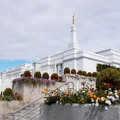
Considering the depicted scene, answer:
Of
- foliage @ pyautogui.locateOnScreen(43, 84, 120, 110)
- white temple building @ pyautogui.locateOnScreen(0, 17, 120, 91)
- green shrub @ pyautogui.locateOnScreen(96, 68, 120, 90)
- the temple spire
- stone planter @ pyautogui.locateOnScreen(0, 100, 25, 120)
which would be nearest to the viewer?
foliage @ pyautogui.locateOnScreen(43, 84, 120, 110)

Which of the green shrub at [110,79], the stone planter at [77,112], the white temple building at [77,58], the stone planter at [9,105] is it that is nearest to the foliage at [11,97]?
the stone planter at [9,105]

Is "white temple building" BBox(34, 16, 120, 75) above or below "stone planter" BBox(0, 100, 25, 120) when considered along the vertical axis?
above

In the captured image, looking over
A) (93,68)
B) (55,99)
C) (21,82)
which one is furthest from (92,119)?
(93,68)

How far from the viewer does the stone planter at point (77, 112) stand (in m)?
4.33

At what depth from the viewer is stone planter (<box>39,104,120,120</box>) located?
14.2 ft

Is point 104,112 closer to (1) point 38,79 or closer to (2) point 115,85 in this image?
(2) point 115,85

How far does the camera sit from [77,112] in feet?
16.0

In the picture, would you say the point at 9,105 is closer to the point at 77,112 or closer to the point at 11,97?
→ the point at 11,97

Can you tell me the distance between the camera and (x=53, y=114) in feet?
18.7

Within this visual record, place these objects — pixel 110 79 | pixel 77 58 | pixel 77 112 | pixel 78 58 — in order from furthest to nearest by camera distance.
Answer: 1. pixel 77 58
2. pixel 78 58
3. pixel 110 79
4. pixel 77 112

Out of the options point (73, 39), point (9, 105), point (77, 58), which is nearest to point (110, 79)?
point (9, 105)

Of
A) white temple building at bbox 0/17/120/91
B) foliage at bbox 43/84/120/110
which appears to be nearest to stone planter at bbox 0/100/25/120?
foliage at bbox 43/84/120/110

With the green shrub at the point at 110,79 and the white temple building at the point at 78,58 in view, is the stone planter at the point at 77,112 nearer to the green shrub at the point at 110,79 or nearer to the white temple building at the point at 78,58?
the green shrub at the point at 110,79

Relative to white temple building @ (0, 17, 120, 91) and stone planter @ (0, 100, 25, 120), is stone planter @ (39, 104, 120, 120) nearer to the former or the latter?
stone planter @ (0, 100, 25, 120)
